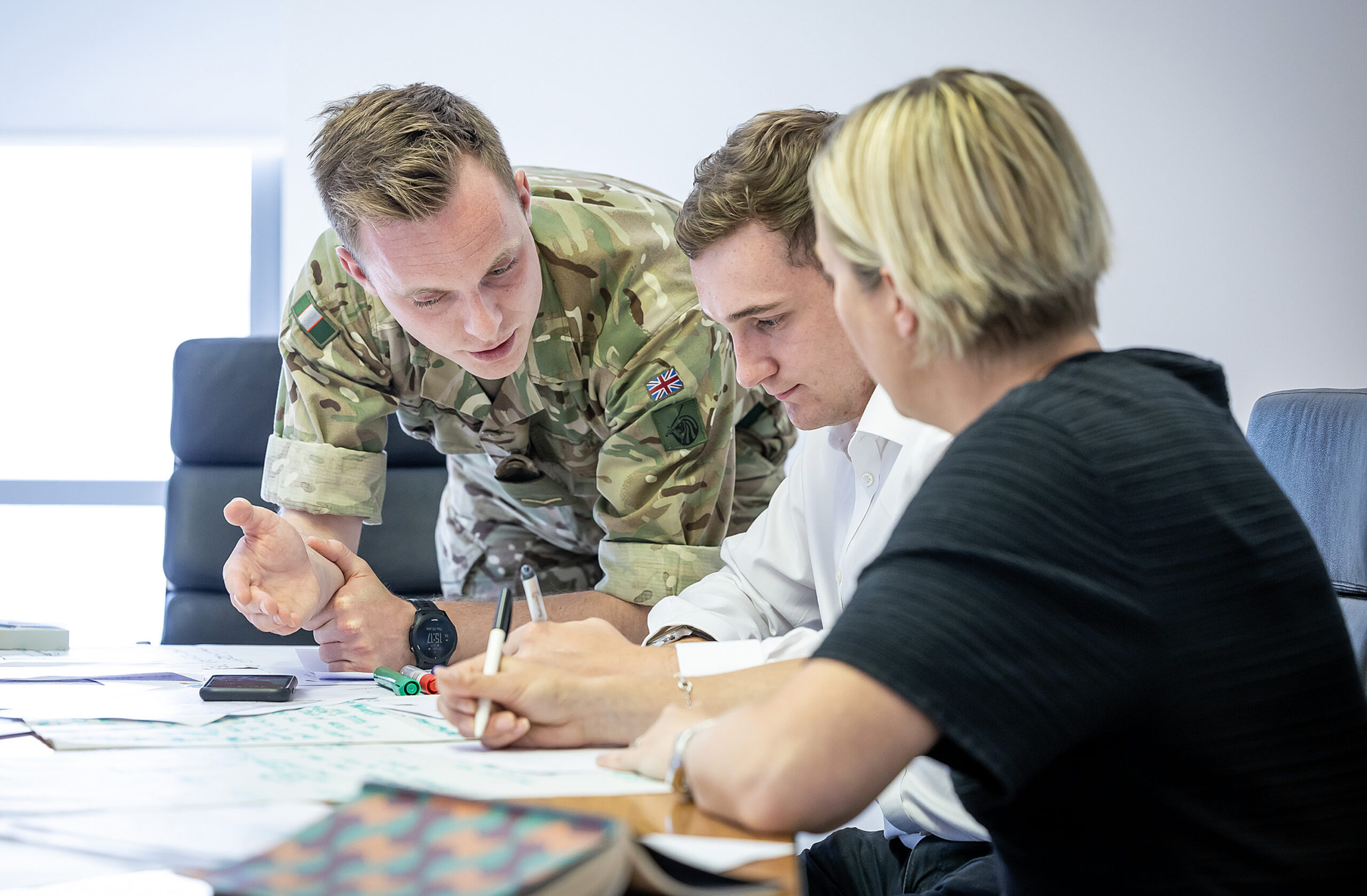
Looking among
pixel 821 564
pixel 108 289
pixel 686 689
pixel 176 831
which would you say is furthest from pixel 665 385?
pixel 108 289

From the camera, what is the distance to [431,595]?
2.33 m

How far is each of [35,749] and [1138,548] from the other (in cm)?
90

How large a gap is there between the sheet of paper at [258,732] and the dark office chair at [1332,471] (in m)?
0.96

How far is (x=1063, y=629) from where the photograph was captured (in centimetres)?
57

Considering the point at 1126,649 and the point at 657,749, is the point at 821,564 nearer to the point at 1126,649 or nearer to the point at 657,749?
the point at 657,749

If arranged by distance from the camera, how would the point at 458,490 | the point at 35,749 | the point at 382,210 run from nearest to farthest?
the point at 35,749, the point at 382,210, the point at 458,490

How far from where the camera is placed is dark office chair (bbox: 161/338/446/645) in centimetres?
223

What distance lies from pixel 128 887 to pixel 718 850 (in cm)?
33

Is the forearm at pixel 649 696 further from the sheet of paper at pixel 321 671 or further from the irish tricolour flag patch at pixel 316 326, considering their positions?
the irish tricolour flag patch at pixel 316 326

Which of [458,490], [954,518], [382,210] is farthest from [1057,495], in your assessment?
[458,490]

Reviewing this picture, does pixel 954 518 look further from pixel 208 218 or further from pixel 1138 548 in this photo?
pixel 208 218

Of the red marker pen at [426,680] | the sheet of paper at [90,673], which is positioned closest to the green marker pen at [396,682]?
the red marker pen at [426,680]

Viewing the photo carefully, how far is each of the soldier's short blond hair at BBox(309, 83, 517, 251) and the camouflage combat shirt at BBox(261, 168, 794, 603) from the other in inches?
7.8

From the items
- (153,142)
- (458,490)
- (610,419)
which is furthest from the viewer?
(153,142)
